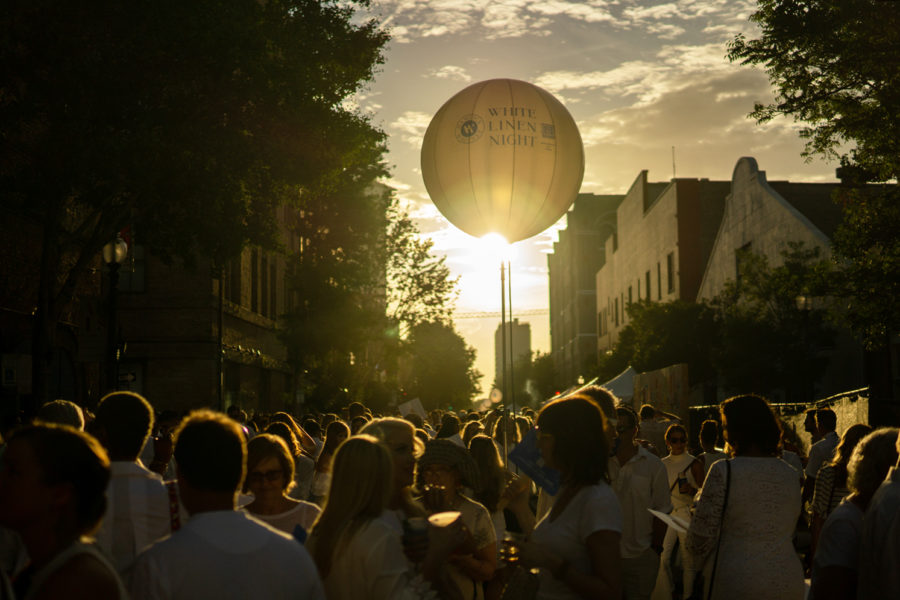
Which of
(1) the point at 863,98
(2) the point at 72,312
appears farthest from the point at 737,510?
(2) the point at 72,312

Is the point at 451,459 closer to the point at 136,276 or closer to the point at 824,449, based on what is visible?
the point at 824,449

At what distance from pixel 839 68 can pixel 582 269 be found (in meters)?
92.0

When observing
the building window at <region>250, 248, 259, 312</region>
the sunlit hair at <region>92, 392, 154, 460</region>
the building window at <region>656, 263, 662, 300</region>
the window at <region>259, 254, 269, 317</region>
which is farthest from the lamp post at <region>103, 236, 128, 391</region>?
the building window at <region>656, 263, 662, 300</region>

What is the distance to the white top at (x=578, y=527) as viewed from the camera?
13.6 feet

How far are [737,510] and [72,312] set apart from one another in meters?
20.7

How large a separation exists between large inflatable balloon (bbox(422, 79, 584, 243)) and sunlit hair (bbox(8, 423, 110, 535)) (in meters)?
8.02

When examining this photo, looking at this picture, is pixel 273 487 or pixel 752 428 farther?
pixel 273 487

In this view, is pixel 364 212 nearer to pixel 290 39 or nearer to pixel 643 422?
pixel 290 39

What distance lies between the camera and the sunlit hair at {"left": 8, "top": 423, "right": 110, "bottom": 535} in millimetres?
3029

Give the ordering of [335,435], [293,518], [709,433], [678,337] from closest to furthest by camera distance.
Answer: [293,518]
[335,435]
[709,433]
[678,337]

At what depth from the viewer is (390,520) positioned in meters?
3.93

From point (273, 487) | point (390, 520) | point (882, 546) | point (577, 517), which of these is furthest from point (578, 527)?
point (273, 487)

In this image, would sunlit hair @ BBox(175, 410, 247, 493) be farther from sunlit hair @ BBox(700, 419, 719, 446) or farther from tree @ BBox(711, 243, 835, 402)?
tree @ BBox(711, 243, 835, 402)

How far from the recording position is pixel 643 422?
17.2 m
